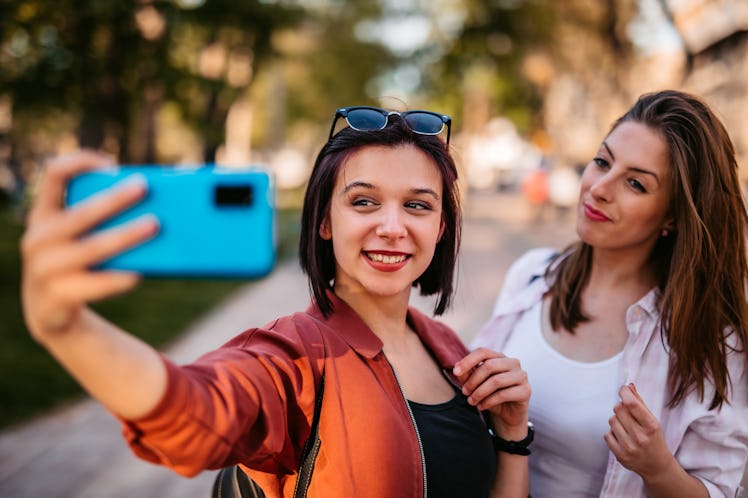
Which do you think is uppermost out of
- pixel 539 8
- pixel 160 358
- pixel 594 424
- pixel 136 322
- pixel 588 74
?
pixel 539 8

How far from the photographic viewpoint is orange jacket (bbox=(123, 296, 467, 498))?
3.30 ft

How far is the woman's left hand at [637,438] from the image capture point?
1665 millimetres

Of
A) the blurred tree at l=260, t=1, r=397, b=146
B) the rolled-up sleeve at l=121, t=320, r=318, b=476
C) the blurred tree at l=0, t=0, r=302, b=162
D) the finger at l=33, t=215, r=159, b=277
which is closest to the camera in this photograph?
the finger at l=33, t=215, r=159, b=277

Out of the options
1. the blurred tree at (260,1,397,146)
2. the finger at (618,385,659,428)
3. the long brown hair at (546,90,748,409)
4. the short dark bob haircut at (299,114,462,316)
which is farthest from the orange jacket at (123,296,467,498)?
the blurred tree at (260,1,397,146)

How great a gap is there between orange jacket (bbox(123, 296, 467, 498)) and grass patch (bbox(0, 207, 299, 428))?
1247 mm

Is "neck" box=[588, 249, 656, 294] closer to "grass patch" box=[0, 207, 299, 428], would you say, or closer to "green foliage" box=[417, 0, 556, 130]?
"grass patch" box=[0, 207, 299, 428]

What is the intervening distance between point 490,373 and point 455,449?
214 mm

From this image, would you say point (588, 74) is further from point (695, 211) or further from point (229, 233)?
point (229, 233)

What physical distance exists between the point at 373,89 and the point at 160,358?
24.6 m

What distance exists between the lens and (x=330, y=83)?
2505 cm

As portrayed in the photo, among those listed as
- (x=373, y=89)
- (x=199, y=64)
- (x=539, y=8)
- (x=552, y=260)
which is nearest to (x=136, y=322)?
(x=199, y=64)

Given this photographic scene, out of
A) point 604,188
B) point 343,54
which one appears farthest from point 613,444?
point 343,54

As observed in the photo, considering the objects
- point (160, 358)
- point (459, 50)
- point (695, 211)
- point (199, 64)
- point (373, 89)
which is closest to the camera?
point (160, 358)

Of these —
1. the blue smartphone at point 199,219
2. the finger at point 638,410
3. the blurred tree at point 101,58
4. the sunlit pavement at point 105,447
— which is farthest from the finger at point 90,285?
the blurred tree at point 101,58
